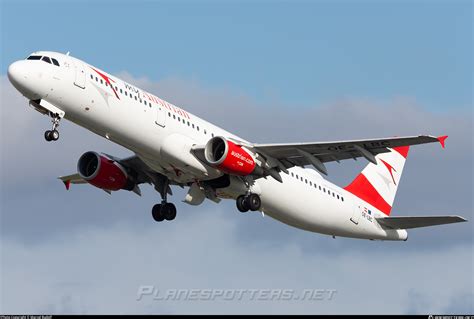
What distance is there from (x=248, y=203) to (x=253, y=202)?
0.73 feet

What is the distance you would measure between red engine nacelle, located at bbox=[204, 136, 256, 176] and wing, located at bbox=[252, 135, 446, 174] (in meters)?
1.14

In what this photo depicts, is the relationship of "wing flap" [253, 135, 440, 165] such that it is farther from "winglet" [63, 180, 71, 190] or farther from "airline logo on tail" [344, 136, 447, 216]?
"winglet" [63, 180, 71, 190]

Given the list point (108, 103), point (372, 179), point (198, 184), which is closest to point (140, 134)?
point (108, 103)

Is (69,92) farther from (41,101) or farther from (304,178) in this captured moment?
(304,178)

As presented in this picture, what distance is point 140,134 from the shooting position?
40.8 metres

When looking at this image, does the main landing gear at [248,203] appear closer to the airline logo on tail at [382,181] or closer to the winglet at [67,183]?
the airline logo on tail at [382,181]

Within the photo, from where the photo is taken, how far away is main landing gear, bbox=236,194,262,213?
43897 mm

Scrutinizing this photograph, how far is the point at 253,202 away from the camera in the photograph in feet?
144

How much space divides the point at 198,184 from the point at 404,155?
15313 millimetres

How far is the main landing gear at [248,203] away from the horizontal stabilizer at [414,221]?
875 centimetres

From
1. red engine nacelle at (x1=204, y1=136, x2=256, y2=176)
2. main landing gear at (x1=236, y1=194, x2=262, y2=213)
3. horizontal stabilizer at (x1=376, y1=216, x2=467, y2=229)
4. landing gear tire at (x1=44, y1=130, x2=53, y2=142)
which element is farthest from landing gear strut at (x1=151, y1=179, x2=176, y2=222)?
horizontal stabilizer at (x1=376, y1=216, x2=467, y2=229)

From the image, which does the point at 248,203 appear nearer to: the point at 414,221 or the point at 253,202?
the point at 253,202

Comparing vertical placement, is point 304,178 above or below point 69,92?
below

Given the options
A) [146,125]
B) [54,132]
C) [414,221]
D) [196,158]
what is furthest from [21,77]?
[414,221]
